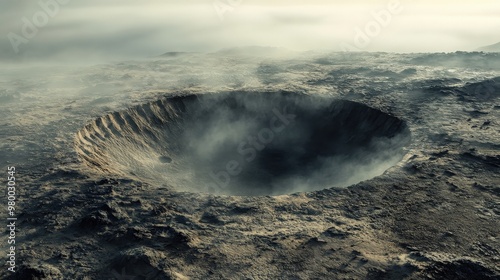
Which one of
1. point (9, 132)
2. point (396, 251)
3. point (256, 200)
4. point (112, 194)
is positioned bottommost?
point (396, 251)

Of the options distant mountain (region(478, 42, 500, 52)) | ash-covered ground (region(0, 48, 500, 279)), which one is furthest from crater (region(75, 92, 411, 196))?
distant mountain (region(478, 42, 500, 52))

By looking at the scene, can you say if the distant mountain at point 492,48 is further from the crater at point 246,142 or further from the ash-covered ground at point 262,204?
the crater at point 246,142

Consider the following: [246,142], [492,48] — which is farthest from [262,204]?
[492,48]

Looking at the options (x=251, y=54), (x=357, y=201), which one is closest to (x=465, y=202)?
(x=357, y=201)

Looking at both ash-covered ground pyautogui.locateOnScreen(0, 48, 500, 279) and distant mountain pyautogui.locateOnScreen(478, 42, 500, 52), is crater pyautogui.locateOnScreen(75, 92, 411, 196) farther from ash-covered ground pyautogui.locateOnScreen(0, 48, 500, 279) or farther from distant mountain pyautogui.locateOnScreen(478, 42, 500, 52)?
distant mountain pyautogui.locateOnScreen(478, 42, 500, 52)

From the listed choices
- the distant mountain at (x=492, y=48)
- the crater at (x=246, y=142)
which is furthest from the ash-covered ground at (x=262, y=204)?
the distant mountain at (x=492, y=48)

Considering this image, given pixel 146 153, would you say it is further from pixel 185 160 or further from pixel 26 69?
pixel 26 69
